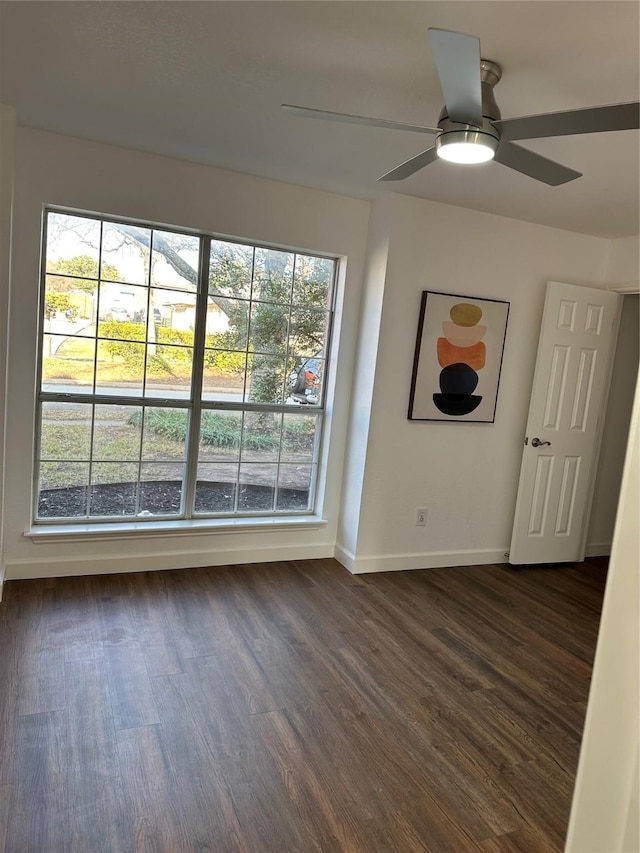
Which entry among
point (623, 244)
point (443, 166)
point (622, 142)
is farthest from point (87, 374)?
point (623, 244)

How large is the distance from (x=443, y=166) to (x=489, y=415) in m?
1.76

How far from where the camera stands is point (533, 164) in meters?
2.02

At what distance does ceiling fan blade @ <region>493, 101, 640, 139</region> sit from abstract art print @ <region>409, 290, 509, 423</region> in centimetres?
189

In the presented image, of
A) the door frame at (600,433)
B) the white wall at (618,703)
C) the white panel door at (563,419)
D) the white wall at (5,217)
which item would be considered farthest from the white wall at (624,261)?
the white wall at (618,703)

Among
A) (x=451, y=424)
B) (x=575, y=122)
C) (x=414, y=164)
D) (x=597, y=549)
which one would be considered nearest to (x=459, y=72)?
(x=575, y=122)

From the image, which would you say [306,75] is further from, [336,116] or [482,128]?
[482,128]

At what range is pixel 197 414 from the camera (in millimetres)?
3582

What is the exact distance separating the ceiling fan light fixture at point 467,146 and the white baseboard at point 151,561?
2.74m

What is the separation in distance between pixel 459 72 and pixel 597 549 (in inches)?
168

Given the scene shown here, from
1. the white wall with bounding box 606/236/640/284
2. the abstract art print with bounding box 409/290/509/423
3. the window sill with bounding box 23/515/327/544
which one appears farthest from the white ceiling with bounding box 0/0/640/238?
the window sill with bounding box 23/515/327/544

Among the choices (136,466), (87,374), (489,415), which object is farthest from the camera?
(489,415)

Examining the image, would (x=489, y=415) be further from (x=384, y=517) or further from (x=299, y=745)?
(x=299, y=745)

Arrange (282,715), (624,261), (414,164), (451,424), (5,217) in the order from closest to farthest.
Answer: (414,164) → (282,715) → (5,217) → (451,424) → (624,261)

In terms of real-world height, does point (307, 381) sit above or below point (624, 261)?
below
